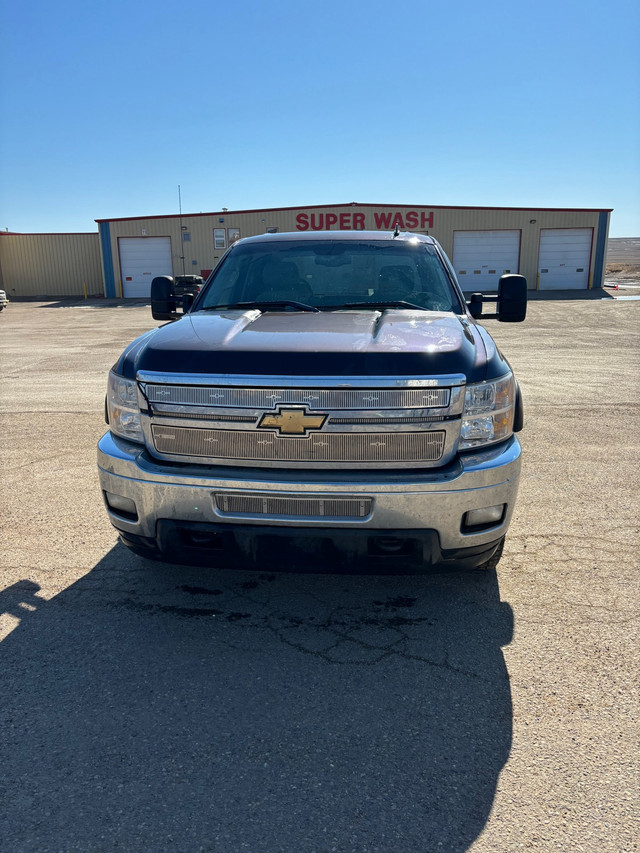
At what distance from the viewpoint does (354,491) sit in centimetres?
278

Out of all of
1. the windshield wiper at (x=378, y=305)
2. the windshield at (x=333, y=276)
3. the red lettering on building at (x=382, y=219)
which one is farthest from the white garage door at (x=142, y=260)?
the windshield wiper at (x=378, y=305)

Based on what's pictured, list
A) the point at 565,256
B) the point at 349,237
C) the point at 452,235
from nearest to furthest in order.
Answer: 1. the point at 349,237
2. the point at 452,235
3. the point at 565,256

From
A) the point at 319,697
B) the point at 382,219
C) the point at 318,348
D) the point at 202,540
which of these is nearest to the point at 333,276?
the point at 318,348

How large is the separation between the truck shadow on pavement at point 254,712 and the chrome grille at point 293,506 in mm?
642

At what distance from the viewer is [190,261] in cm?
3522

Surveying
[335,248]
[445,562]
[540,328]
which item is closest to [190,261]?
[540,328]

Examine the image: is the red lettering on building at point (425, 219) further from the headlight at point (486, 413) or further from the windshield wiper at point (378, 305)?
the headlight at point (486, 413)

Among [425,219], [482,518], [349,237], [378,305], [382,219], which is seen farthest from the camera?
[425,219]

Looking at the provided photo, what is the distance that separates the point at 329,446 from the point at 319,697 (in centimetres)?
101

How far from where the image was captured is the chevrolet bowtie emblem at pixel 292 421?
112 inches

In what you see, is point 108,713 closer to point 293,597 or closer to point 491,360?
point 293,597

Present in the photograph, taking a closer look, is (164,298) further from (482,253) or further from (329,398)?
(482,253)

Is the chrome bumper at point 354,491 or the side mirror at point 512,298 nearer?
the chrome bumper at point 354,491

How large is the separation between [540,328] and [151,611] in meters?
16.9
